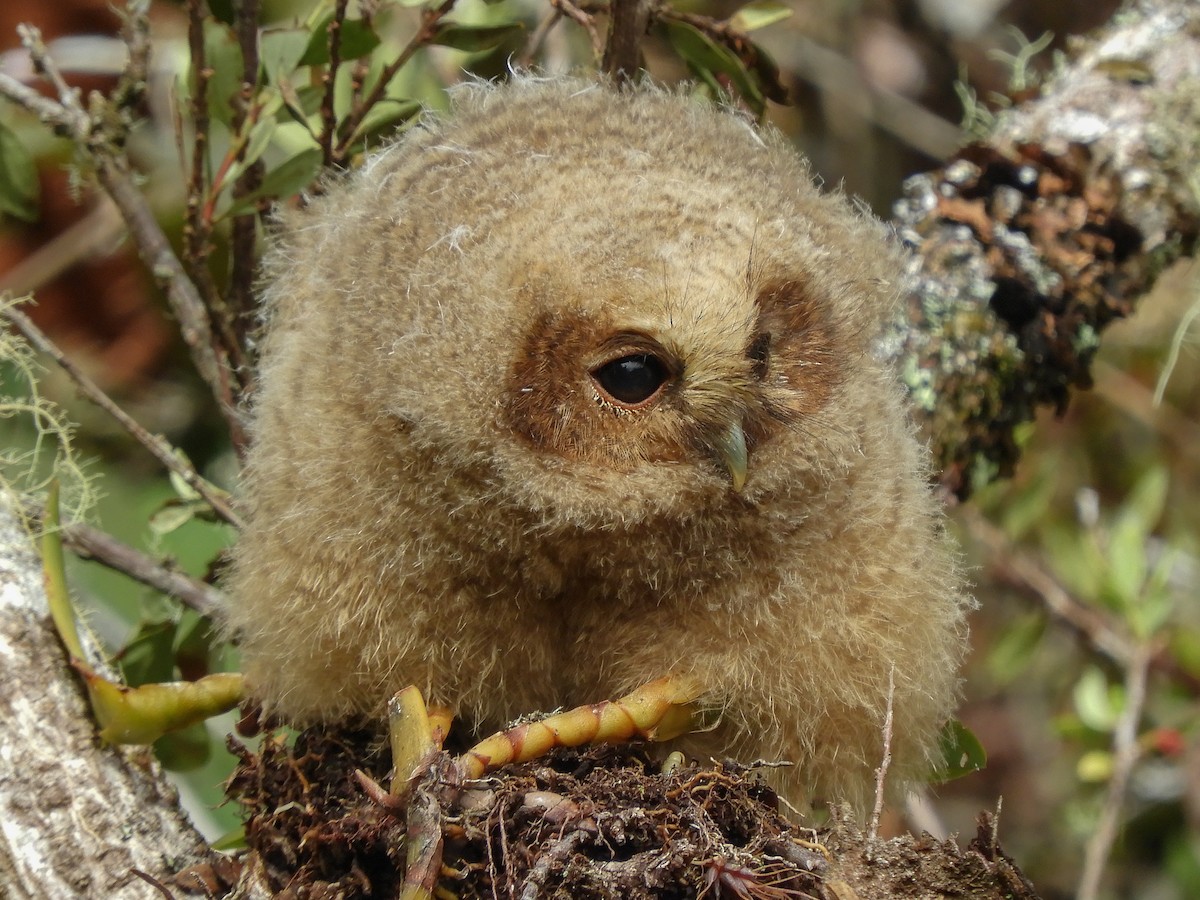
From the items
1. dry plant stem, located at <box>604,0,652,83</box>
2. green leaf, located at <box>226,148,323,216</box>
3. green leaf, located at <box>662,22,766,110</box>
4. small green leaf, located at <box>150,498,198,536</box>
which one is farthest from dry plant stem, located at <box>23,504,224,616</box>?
green leaf, located at <box>662,22,766,110</box>

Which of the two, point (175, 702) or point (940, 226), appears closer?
point (175, 702)

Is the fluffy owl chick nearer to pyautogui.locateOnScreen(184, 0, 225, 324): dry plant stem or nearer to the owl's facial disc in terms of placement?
the owl's facial disc

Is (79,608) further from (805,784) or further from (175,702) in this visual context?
(805,784)

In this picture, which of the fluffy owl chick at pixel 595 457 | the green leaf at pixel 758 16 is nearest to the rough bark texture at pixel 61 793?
the fluffy owl chick at pixel 595 457

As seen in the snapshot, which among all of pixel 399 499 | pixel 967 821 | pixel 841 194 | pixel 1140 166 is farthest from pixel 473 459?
pixel 967 821

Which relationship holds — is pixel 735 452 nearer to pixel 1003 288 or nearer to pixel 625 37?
pixel 625 37

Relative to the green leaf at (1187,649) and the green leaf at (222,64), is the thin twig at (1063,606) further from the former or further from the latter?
the green leaf at (222,64)

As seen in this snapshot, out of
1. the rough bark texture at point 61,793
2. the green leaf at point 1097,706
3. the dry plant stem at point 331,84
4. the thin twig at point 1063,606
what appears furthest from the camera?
the thin twig at point 1063,606

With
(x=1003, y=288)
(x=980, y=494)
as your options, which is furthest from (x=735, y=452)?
(x=980, y=494)
